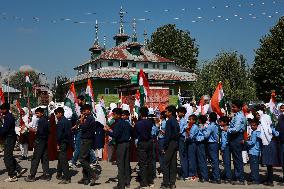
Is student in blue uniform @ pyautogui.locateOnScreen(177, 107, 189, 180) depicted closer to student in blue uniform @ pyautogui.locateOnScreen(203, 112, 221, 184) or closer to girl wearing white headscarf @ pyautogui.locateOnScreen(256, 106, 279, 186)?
student in blue uniform @ pyautogui.locateOnScreen(203, 112, 221, 184)

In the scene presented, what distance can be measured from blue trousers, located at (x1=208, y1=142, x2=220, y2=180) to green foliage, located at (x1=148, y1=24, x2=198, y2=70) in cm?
5496

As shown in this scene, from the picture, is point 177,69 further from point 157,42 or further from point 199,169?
point 199,169

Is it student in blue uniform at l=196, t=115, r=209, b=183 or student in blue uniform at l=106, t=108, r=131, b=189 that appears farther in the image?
student in blue uniform at l=196, t=115, r=209, b=183

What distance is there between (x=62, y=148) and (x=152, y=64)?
47786mm

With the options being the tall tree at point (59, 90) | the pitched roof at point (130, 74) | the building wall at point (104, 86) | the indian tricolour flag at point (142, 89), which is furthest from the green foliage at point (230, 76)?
the indian tricolour flag at point (142, 89)

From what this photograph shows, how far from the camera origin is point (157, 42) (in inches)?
2650

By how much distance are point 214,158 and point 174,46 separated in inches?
2203

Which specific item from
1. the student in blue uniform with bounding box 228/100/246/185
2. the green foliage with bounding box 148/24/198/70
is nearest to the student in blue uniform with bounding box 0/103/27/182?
the student in blue uniform with bounding box 228/100/246/185

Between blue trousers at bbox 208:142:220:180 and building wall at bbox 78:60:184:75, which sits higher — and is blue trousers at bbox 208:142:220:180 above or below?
below

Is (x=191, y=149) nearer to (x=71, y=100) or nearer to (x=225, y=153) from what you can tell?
(x=225, y=153)

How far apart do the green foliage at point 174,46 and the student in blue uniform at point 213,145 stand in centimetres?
5492

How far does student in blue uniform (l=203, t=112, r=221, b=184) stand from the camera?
11109mm

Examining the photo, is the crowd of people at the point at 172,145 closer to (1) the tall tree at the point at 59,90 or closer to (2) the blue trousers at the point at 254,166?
(2) the blue trousers at the point at 254,166

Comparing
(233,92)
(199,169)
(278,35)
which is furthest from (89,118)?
(233,92)
